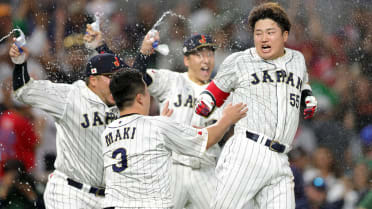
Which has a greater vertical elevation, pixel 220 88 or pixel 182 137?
pixel 220 88

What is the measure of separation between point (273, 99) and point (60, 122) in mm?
1597

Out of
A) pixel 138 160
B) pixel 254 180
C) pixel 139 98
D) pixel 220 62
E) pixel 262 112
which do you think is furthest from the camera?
pixel 220 62

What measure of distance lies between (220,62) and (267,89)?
2.65 m

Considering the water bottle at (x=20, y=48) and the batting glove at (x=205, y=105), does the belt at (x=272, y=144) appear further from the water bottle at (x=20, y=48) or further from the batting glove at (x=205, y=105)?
the water bottle at (x=20, y=48)

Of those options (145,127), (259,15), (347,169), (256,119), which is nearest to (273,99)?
(256,119)

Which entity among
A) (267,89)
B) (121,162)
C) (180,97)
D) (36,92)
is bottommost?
(121,162)

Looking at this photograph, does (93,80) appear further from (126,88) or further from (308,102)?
(308,102)

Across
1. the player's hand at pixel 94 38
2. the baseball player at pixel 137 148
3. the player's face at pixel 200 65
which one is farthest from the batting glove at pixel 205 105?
the player's hand at pixel 94 38

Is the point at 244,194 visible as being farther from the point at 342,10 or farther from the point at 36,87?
the point at 342,10

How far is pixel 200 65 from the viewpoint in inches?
196

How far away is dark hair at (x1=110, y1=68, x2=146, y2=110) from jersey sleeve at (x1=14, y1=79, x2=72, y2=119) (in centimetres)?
76

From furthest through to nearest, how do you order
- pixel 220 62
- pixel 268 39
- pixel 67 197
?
pixel 220 62, pixel 67 197, pixel 268 39

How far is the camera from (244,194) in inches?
146

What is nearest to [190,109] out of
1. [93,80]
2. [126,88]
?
[93,80]
